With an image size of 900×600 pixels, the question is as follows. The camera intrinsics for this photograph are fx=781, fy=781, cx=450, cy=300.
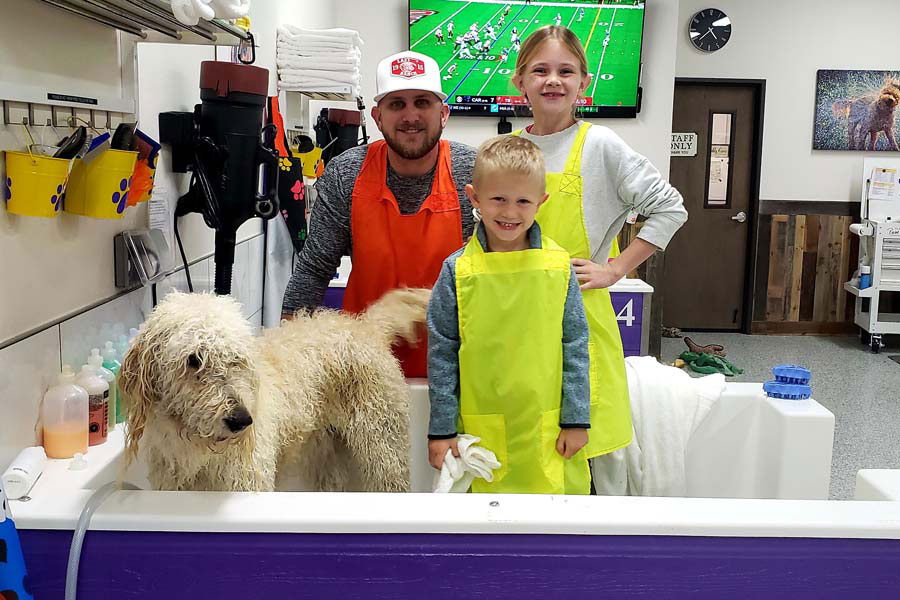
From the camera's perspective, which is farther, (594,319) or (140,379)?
(594,319)

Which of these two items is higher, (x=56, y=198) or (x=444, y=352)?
(x=56, y=198)

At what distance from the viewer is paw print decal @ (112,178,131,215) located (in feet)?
4.66

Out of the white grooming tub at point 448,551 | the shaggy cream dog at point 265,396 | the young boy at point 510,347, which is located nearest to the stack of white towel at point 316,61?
the shaggy cream dog at point 265,396

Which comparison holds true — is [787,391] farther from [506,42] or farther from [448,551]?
[506,42]

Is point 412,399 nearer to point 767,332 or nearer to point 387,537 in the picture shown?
point 387,537

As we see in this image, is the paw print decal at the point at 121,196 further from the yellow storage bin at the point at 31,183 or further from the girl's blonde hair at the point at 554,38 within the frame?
the girl's blonde hair at the point at 554,38

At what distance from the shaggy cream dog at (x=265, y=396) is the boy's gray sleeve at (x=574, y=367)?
1.20 feet

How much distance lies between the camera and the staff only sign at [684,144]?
6.57 meters

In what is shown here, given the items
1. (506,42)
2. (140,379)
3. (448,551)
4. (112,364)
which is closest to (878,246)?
(506,42)

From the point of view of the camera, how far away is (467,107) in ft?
16.8

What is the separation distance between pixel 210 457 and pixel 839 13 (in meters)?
6.75

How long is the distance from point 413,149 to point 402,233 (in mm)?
221

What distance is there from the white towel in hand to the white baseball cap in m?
0.88

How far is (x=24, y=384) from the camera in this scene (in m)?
1.29
